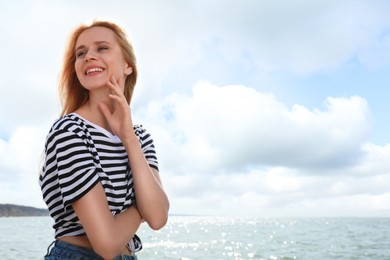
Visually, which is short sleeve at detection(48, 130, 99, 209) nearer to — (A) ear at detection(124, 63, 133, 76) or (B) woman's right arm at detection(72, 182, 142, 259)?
(B) woman's right arm at detection(72, 182, 142, 259)

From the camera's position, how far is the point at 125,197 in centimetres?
278

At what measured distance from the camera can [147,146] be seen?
324 cm

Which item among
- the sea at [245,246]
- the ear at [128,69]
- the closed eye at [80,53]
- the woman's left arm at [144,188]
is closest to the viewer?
the woman's left arm at [144,188]

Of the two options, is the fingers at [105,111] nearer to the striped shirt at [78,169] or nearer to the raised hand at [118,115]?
the raised hand at [118,115]

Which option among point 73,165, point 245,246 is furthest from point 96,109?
point 245,246

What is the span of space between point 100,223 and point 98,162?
34cm

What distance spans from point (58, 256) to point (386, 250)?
32.6 metres

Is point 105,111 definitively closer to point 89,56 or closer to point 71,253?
point 89,56

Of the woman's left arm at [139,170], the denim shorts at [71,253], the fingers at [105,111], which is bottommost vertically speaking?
the denim shorts at [71,253]

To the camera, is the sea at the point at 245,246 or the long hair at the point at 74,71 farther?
the sea at the point at 245,246

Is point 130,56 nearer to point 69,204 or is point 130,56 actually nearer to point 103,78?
point 103,78

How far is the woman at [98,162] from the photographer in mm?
2531

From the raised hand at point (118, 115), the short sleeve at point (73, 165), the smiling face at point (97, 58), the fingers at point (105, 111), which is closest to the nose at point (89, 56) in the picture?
the smiling face at point (97, 58)

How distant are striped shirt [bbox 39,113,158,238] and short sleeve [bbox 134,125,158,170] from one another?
1.14ft
